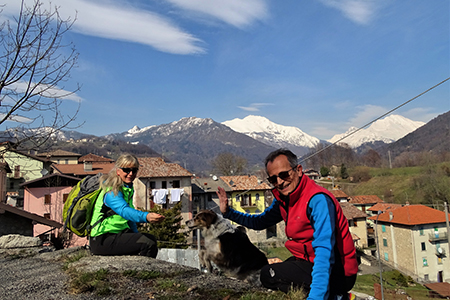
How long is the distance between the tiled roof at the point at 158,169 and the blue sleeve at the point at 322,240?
1467 inches

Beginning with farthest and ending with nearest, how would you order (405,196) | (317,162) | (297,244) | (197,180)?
(317,162)
(405,196)
(197,180)
(297,244)

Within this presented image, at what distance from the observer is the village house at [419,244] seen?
4019 cm

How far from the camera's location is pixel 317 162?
134000mm

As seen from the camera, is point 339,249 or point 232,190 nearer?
point 339,249

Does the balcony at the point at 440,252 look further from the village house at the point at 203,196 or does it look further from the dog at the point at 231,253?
the dog at the point at 231,253

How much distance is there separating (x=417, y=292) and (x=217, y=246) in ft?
112

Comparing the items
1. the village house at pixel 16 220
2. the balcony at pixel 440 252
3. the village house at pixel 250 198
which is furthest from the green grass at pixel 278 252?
the village house at pixel 16 220

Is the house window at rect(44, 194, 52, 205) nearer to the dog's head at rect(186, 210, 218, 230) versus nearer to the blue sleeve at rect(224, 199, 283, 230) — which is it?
the dog's head at rect(186, 210, 218, 230)

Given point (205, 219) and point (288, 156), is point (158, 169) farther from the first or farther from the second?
point (288, 156)

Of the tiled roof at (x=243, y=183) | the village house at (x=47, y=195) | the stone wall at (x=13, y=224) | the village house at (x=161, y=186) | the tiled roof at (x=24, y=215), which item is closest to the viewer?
the tiled roof at (x=24, y=215)

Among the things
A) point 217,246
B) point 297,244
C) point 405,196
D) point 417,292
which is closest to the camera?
point 297,244

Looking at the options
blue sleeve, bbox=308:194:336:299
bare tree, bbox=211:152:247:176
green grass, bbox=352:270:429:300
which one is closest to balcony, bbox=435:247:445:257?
green grass, bbox=352:270:429:300

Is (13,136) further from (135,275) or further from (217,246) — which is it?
(217,246)

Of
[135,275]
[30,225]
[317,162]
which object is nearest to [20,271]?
[135,275]
